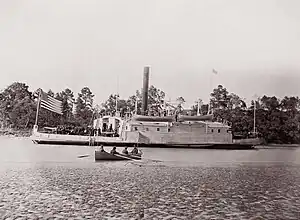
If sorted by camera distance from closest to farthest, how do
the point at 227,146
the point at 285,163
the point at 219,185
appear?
the point at 219,185 < the point at 285,163 < the point at 227,146

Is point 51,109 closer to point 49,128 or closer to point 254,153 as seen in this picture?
point 49,128

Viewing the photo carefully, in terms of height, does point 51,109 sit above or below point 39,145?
above

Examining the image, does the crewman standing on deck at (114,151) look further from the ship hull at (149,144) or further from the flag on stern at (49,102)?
the flag on stern at (49,102)

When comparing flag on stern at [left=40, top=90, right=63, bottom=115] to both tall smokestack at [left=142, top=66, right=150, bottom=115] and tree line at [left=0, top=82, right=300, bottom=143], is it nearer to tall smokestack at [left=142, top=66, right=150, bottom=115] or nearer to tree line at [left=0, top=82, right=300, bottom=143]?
tree line at [left=0, top=82, right=300, bottom=143]

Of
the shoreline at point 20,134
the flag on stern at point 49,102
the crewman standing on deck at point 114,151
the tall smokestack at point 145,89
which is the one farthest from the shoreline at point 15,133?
the tall smokestack at point 145,89

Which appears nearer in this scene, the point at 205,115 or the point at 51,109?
the point at 51,109

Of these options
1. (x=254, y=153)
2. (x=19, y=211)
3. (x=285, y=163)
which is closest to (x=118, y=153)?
(x=254, y=153)

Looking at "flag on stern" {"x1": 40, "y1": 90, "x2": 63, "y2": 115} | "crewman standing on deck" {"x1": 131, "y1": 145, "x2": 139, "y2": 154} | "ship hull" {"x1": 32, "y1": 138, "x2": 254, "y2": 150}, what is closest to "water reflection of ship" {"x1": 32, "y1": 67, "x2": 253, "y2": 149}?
"ship hull" {"x1": 32, "y1": 138, "x2": 254, "y2": 150}

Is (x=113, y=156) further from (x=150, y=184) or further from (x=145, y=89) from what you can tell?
(x=150, y=184)

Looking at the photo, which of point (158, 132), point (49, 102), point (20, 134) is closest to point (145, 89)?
point (49, 102)
